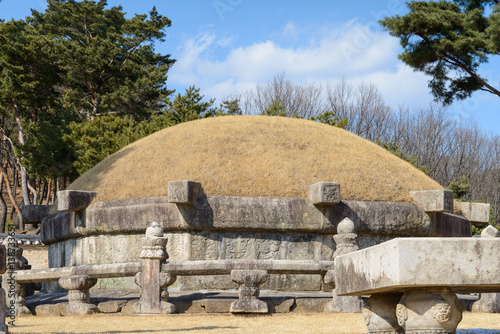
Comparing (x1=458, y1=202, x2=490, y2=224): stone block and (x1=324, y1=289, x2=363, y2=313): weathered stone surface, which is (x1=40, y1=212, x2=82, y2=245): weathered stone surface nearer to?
(x1=324, y1=289, x2=363, y2=313): weathered stone surface

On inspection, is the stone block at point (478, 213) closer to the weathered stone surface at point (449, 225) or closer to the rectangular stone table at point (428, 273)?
the weathered stone surface at point (449, 225)

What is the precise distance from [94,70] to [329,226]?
27260 millimetres

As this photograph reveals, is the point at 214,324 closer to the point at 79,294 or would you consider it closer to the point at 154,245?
the point at 154,245

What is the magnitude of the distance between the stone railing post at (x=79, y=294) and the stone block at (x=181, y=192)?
1866 millimetres

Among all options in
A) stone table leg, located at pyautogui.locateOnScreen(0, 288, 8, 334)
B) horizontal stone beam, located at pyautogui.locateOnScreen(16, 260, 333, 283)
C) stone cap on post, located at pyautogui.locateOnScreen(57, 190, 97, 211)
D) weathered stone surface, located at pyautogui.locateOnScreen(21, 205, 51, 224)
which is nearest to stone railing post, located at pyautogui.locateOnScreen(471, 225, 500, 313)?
horizontal stone beam, located at pyautogui.locateOnScreen(16, 260, 333, 283)

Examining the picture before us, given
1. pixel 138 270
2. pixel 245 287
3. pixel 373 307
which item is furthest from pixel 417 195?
pixel 373 307

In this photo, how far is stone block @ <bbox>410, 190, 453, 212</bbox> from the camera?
1174 centimetres

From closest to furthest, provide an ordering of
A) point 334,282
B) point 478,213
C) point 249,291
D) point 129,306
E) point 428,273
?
point 428,273, point 249,291, point 334,282, point 129,306, point 478,213

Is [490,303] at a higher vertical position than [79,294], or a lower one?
lower

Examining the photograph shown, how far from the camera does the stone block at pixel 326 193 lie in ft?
35.6

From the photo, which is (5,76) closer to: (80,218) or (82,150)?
(82,150)

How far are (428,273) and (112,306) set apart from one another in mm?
7324

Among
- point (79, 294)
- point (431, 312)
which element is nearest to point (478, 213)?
point (79, 294)

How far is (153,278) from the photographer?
952 centimetres
